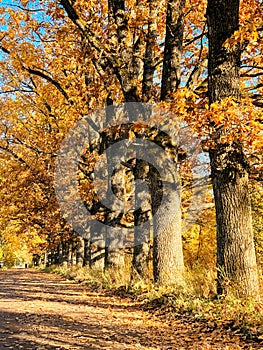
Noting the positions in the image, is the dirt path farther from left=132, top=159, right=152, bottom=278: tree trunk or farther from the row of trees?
left=132, top=159, right=152, bottom=278: tree trunk

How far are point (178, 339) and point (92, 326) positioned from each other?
6.10ft

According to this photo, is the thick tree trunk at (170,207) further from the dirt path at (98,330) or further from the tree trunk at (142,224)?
the tree trunk at (142,224)

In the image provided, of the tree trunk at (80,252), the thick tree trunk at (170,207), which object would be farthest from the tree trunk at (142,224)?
the tree trunk at (80,252)

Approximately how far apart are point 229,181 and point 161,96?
442 centimetres

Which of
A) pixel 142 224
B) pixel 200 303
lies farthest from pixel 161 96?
pixel 200 303

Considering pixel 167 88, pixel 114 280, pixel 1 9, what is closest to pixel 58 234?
pixel 114 280

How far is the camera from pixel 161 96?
36.9 feet

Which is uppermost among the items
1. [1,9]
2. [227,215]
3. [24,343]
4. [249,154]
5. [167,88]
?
[1,9]

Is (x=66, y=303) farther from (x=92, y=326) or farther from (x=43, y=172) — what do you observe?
(x=43, y=172)

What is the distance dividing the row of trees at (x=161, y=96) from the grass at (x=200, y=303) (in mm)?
395

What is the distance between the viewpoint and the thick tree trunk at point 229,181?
738 centimetres

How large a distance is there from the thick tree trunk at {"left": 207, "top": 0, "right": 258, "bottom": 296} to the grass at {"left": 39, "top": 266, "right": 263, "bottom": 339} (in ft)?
1.39

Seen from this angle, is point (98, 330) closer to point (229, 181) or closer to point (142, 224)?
point (229, 181)

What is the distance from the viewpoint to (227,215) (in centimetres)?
756
